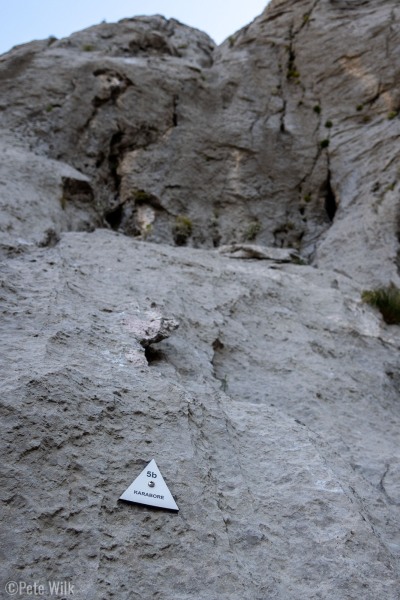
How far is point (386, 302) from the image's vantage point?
9445 mm

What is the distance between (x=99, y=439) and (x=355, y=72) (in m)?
16.2

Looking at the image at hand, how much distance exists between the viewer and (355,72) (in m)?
17.1

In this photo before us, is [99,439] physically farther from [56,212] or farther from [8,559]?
[56,212]

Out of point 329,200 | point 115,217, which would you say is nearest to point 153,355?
point 115,217

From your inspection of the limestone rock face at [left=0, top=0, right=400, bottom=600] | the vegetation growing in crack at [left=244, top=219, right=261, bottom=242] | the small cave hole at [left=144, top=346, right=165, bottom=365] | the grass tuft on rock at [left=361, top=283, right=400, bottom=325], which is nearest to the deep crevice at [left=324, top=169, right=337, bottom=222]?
the limestone rock face at [left=0, top=0, right=400, bottom=600]

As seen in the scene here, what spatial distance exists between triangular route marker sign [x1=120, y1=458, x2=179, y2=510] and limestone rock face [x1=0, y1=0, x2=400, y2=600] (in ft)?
0.26

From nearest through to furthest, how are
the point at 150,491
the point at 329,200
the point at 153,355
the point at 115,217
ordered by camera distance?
the point at 150,491 < the point at 153,355 < the point at 115,217 < the point at 329,200

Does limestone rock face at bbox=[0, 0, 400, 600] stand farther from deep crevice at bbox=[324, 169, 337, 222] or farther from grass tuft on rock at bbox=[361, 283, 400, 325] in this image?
grass tuft on rock at bbox=[361, 283, 400, 325]

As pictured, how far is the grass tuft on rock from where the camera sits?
9.34 meters

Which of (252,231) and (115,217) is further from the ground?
(252,231)

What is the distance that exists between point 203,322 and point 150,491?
3.52m

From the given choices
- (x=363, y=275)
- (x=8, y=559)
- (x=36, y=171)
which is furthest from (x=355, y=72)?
(x=8, y=559)

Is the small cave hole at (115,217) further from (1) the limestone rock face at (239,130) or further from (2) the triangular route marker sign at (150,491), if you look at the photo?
(2) the triangular route marker sign at (150,491)

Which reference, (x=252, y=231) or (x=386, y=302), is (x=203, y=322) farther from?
(x=252, y=231)
